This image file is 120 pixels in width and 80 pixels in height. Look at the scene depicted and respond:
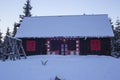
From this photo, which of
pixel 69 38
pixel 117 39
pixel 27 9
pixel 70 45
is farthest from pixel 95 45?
pixel 27 9

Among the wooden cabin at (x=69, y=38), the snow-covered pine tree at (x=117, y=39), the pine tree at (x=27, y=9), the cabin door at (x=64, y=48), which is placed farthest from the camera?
the pine tree at (x=27, y=9)

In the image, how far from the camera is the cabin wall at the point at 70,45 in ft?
93.3

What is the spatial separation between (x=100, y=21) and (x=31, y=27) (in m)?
9.13

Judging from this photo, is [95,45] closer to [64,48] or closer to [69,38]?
[69,38]

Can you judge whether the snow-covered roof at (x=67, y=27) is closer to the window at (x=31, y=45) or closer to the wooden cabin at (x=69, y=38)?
the wooden cabin at (x=69, y=38)

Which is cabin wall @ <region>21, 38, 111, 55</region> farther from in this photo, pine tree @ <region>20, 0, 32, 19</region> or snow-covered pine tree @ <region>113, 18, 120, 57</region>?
pine tree @ <region>20, 0, 32, 19</region>

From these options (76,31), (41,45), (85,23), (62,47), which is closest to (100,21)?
(85,23)

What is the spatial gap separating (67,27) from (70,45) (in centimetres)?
276

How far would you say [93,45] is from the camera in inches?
1123

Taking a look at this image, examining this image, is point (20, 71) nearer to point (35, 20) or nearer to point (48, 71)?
point (48, 71)

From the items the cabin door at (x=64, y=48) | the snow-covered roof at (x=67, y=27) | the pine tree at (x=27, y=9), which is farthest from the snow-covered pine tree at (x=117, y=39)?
the pine tree at (x=27, y=9)

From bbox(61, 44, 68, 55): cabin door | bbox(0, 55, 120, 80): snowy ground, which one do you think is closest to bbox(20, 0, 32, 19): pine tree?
bbox(61, 44, 68, 55): cabin door

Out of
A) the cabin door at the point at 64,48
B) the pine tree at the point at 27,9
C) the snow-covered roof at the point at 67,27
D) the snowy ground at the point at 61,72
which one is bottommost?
the snowy ground at the point at 61,72

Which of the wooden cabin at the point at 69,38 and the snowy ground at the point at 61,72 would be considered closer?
the snowy ground at the point at 61,72
